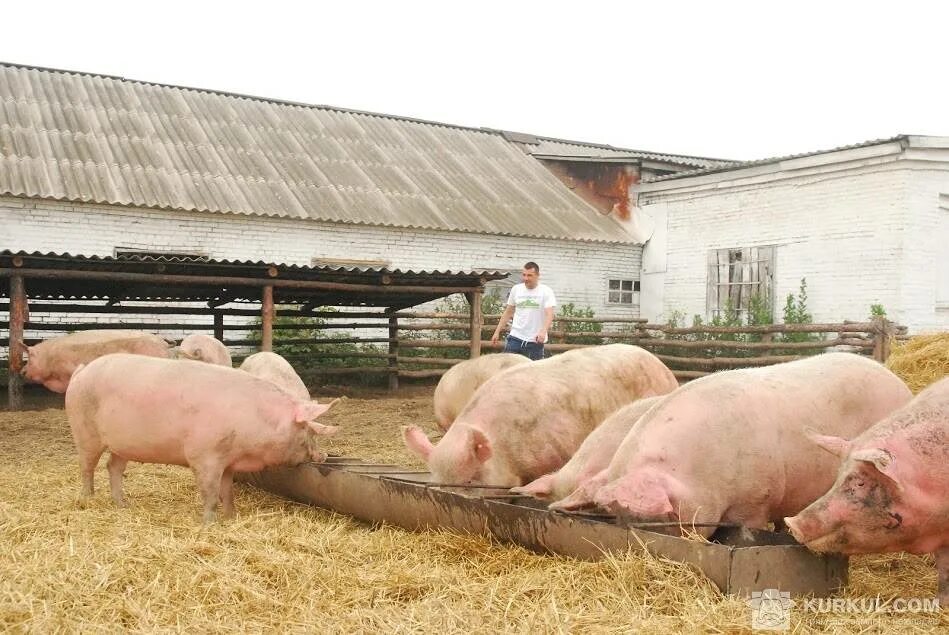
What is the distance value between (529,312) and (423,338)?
25.9 feet

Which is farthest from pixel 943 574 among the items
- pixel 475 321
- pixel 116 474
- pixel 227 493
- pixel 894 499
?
pixel 475 321

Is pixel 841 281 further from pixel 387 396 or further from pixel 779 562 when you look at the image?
pixel 779 562

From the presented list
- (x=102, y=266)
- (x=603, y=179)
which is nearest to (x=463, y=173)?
(x=603, y=179)

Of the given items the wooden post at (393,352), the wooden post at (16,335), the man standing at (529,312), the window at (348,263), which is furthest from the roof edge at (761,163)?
the wooden post at (16,335)

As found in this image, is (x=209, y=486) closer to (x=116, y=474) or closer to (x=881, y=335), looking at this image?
(x=116, y=474)

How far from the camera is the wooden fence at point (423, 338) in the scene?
1524 cm

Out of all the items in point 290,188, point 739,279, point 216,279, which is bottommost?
point 216,279

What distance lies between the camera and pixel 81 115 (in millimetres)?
18656

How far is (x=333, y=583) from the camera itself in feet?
14.5

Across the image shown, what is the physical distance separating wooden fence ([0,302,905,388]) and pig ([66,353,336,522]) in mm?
8518

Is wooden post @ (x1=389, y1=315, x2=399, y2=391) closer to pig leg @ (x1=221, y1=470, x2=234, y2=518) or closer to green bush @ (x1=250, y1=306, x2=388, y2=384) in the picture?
green bush @ (x1=250, y1=306, x2=388, y2=384)

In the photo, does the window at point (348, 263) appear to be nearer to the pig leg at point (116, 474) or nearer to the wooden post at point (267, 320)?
the wooden post at point (267, 320)

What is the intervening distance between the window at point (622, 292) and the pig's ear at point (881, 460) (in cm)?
1721

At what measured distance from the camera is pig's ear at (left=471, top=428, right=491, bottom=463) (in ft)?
18.8
